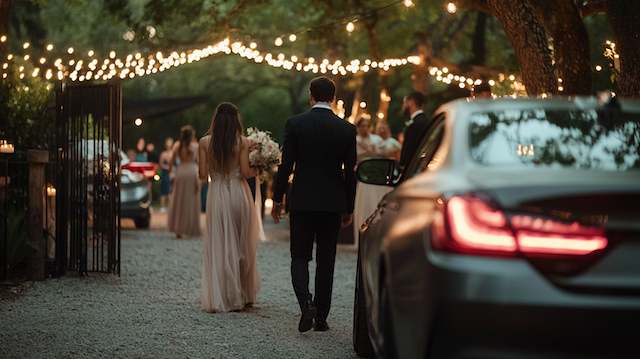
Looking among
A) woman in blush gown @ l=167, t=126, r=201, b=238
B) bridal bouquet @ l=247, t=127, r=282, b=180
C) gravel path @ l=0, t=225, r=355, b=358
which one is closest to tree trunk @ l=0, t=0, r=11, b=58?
woman in blush gown @ l=167, t=126, r=201, b=238

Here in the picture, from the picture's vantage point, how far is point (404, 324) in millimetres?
5613

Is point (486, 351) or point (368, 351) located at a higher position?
point (486, 351)

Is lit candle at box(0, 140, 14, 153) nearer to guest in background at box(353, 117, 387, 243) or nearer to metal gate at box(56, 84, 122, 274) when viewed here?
metal gate at box(56, 84, 122, 274)

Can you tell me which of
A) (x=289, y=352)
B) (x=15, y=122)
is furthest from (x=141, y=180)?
(x=289, y=352)

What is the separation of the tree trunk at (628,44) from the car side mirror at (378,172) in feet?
16.8

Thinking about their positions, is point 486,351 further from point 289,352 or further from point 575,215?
point 289,352

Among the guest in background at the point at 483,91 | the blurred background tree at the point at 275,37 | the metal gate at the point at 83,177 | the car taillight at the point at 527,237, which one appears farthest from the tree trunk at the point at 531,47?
the car taillight at the point at 527,237

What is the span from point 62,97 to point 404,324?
997cm

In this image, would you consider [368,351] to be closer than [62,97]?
Yes

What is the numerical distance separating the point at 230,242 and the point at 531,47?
4039 mm

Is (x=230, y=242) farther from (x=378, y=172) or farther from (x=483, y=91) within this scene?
(x=378, y=172)

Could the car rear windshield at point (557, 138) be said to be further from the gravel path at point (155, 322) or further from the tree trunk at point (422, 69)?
the tree trunk at point (422, 69)

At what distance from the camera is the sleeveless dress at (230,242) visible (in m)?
12.0

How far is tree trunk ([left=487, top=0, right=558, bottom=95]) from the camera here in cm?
1351
